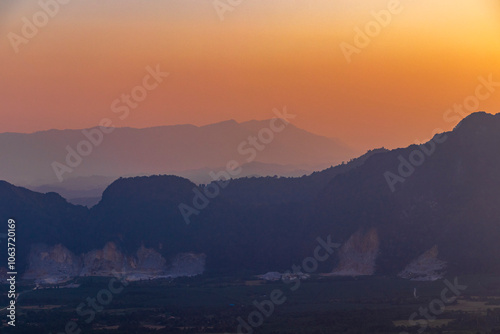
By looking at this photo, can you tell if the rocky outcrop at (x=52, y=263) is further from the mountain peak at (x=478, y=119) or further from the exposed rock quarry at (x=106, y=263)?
the mountain peak at (x=478, y=119)

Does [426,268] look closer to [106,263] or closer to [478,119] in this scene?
[478,119]

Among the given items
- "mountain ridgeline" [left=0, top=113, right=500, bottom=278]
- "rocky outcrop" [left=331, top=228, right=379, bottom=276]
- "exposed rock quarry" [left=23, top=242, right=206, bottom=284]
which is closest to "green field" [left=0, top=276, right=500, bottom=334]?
"rocky outcrop" [left=331, top=228, right=379, bottom=276]

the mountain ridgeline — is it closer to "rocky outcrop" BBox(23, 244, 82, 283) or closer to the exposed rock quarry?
the exposed rock quarry

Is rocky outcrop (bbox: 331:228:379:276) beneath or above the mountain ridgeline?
beneath

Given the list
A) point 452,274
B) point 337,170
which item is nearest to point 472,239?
point 452,274

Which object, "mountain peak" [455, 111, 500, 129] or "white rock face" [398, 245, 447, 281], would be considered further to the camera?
"mountain peak" [455, 111, 500, 129]

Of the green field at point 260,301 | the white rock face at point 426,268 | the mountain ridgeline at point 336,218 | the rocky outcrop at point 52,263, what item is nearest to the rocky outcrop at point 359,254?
the mountain ridgeline at point 336,218

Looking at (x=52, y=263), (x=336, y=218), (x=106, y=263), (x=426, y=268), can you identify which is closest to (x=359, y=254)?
(x=336, y=218)
